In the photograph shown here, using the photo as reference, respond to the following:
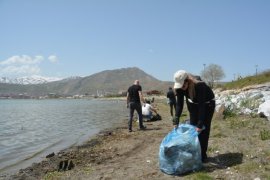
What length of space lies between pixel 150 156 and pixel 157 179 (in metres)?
2.27

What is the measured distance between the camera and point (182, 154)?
713 centimetres

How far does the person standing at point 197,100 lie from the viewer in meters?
7.35

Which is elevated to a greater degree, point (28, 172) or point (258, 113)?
point (258, 113)

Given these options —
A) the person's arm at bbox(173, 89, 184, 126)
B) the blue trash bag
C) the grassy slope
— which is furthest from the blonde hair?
the grassy slope

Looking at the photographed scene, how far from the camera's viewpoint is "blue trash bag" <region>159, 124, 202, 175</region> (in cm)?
713

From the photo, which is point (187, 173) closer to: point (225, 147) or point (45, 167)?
point (225, 147)

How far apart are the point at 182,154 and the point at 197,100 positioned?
1150 mm

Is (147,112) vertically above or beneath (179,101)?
beneath

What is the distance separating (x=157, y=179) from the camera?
7004 mm

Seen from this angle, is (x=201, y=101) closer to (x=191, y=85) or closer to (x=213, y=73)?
(x=191, y=85)

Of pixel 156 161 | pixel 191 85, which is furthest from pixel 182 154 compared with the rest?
pixel 156 161

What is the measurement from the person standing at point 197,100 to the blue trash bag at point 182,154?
1.07 ft

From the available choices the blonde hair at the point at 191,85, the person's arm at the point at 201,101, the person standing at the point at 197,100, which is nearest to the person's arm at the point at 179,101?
the person standing at the point at 197,100

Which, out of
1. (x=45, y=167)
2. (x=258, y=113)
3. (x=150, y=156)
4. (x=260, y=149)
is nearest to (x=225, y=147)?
(x=260, y=149)
